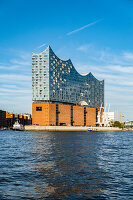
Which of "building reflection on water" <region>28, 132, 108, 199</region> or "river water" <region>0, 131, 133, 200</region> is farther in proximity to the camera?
"building reflection on water" <region>28, 132, 108, 199</region>

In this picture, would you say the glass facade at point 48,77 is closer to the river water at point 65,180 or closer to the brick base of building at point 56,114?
the brick base of building at point 56,114

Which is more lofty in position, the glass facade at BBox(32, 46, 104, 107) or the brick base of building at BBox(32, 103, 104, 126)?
the glass facade at BBox(32, 46, 104, 107)

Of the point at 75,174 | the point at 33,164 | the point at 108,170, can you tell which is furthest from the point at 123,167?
the point at 33,164

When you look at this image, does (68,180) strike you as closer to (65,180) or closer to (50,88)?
(65,180)

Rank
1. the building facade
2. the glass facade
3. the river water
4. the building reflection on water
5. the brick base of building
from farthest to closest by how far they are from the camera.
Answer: the glass facade → the building facade → the brick base of building → the building reflection on water → the river water

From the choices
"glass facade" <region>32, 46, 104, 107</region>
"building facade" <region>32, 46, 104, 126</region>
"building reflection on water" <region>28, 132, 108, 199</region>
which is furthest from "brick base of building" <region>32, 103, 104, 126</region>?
"building reflection on water" <region>28, 132, 108, 199</region>

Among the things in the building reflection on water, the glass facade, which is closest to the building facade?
the glass facade

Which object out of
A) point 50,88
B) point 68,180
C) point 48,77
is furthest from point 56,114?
point 68,180

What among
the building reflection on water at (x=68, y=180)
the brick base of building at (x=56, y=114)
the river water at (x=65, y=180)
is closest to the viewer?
the river water at (x=65, y=180)

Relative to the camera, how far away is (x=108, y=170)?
76.5ft

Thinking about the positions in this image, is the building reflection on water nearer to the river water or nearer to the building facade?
the river water

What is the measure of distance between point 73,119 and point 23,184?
173m

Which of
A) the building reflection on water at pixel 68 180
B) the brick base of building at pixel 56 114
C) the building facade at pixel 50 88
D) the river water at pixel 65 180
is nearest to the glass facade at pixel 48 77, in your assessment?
the building facade at pixel 50 88

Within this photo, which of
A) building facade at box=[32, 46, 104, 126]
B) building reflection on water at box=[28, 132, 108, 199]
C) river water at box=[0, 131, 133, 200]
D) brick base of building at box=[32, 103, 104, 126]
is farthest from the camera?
building facade at box=[32, 46, 104, 126]
